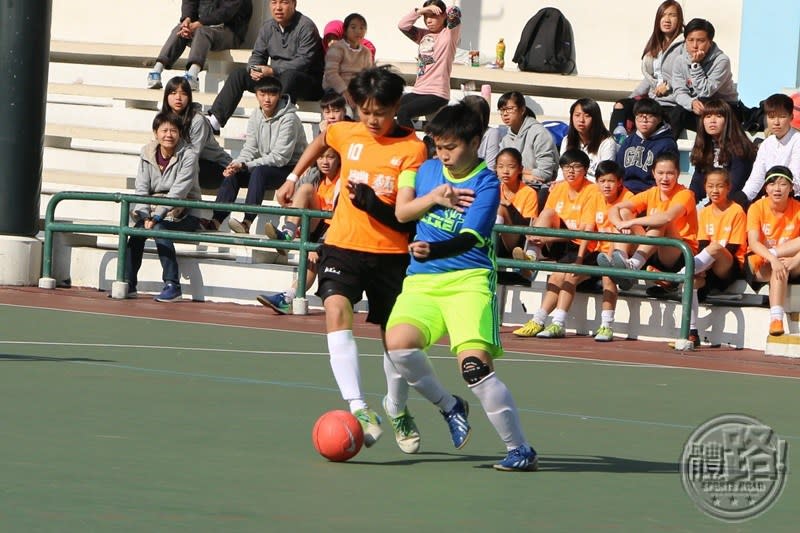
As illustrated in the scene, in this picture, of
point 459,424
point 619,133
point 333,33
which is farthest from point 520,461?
point 333,33

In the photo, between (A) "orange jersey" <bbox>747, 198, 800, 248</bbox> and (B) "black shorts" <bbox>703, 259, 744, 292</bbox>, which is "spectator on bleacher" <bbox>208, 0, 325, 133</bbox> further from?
(A) "orange jersey" <bbox>747, 198, 800, 248</bbox>

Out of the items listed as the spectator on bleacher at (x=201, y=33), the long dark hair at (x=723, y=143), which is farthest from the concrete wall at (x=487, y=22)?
the long dark hair at (x=723, y=143)

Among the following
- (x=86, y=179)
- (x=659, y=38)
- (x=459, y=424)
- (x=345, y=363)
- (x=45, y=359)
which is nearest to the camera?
(x=459, y=424)

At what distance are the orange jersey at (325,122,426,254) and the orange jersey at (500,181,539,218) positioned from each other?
756 centimetres

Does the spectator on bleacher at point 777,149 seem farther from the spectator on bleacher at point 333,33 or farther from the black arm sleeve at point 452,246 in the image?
the black arm sleeve at point 452,246

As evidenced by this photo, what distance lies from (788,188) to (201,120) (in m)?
6.35

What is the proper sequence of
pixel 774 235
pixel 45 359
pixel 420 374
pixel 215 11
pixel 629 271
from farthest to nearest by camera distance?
pixel 215 11, pixel 774 235, pixel 629 271, pixel 45 359, pixel 420 374

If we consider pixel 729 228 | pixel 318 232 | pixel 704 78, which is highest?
pixel 704 78

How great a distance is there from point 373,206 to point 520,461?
144 centimetres

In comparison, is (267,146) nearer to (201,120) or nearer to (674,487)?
(201,120)

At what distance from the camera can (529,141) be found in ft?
56.4

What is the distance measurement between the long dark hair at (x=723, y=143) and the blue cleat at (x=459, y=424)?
8.75m

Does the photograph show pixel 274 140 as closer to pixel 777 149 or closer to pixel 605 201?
pixel 605 201

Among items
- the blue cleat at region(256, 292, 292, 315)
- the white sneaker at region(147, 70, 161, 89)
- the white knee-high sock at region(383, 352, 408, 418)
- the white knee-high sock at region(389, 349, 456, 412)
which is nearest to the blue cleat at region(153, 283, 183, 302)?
the blue cleat at region(256, 292, 292, 315)
